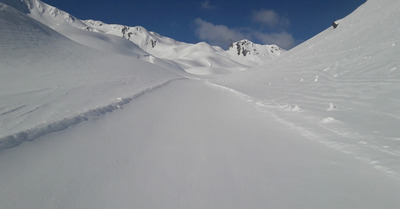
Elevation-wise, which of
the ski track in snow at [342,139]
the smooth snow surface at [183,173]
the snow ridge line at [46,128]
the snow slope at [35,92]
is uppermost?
the ski track in snow at [342,139]

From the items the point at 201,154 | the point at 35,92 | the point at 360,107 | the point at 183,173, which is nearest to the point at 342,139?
the point at 360,107

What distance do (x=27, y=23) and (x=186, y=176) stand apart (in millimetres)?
29498

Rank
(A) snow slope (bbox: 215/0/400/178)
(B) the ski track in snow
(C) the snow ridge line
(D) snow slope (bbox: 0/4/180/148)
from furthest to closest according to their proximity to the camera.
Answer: (D) snow slope (bbox: 0/4/180/148), (A) snow slope (bbox: 215/0/400/178), (C) the snow ridge line, (B) the ski track in snow

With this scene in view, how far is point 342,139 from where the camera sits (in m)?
3.89

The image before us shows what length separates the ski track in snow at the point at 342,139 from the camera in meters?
3.03

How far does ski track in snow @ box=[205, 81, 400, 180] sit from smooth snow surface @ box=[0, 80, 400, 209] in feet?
0.73

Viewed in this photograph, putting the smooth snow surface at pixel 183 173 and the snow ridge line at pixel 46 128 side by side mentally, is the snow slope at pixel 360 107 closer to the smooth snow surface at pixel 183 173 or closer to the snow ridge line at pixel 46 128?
the smooth snow surface at pixel 183 173

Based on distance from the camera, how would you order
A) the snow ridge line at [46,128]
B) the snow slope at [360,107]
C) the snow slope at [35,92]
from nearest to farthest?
the snow ridge line at [46,128]
the snow slope at [360,107]
the snow slope at [35,92]

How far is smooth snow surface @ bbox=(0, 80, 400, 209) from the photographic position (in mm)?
2289

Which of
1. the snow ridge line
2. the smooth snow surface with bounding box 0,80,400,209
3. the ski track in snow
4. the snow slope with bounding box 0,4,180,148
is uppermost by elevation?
the ski track in snow

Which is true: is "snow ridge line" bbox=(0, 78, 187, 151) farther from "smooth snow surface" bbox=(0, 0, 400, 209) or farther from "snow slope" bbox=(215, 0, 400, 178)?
"snow slope" bbox=(215, 0, 400, 178)

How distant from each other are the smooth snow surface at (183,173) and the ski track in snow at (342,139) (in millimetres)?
224

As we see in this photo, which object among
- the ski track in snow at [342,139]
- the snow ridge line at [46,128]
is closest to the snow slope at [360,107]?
the ski track in snow at [342,139]

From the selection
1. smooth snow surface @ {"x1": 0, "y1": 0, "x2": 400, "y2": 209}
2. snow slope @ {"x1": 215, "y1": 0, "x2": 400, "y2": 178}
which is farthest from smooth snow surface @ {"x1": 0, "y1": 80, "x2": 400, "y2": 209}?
snow slope @ {"x1": 215, "y1": 0, "x2": 400, "y2": 178}
